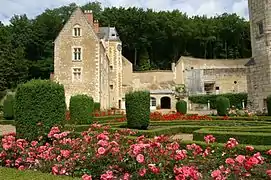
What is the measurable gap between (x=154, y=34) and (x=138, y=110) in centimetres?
3777

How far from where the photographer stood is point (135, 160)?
15.9ft

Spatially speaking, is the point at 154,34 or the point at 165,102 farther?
the point at 154,34

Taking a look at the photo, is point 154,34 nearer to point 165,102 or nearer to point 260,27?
point 165,102

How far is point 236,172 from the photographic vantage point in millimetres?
4035

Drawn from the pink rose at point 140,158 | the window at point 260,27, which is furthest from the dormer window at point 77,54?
the pink rose at point 140,158

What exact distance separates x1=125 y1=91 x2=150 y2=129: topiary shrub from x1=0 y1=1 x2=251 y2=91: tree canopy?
1365 inches

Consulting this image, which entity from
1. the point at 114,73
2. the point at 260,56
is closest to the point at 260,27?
the point at 260,56

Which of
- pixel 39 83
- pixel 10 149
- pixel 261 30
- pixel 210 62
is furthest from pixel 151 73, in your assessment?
pixel 10 149

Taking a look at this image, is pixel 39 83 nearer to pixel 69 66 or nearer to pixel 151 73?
pixel 69 66

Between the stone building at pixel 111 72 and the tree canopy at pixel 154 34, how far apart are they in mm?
5964

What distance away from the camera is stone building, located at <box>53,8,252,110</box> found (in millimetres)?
28938

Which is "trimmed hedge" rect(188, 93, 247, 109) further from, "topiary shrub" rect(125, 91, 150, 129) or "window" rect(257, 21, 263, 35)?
"topiary shrub" rect(125, 91, 150, 129)

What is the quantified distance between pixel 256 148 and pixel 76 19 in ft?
82.0

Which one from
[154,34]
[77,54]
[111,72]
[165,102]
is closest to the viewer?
[77,54]
